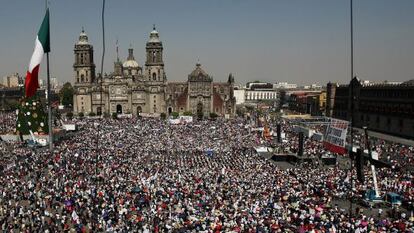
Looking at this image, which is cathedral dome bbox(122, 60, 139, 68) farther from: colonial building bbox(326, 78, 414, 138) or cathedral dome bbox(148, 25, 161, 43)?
colonial building bbox(326, 78, 414, 138)

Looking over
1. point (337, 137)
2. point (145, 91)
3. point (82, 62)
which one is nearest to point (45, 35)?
point (337, 137)

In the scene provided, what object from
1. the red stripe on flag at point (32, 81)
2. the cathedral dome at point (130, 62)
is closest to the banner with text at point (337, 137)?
the red stripe on flag at point (32, 81)

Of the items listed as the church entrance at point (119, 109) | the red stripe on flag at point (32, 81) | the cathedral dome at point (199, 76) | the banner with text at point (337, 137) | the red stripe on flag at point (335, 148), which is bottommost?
the red stripe on flag at point (335, 148)

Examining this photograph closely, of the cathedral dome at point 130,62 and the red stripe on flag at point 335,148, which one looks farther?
the cathedral dome at point 130,62

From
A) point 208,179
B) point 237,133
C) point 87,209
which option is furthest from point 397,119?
point 87,209

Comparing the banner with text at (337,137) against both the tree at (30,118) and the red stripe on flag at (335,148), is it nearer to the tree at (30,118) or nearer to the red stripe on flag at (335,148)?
the red stripe on flag at (335,148)

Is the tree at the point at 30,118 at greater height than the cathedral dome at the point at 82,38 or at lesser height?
lesser

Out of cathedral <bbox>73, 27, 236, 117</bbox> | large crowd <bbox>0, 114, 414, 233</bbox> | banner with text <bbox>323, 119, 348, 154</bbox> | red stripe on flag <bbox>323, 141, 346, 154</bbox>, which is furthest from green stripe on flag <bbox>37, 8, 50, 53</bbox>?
cathedral <bbox>73, 27, 236, 117</bbox>

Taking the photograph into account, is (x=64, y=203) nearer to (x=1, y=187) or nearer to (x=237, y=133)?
(x=1, y=187)
